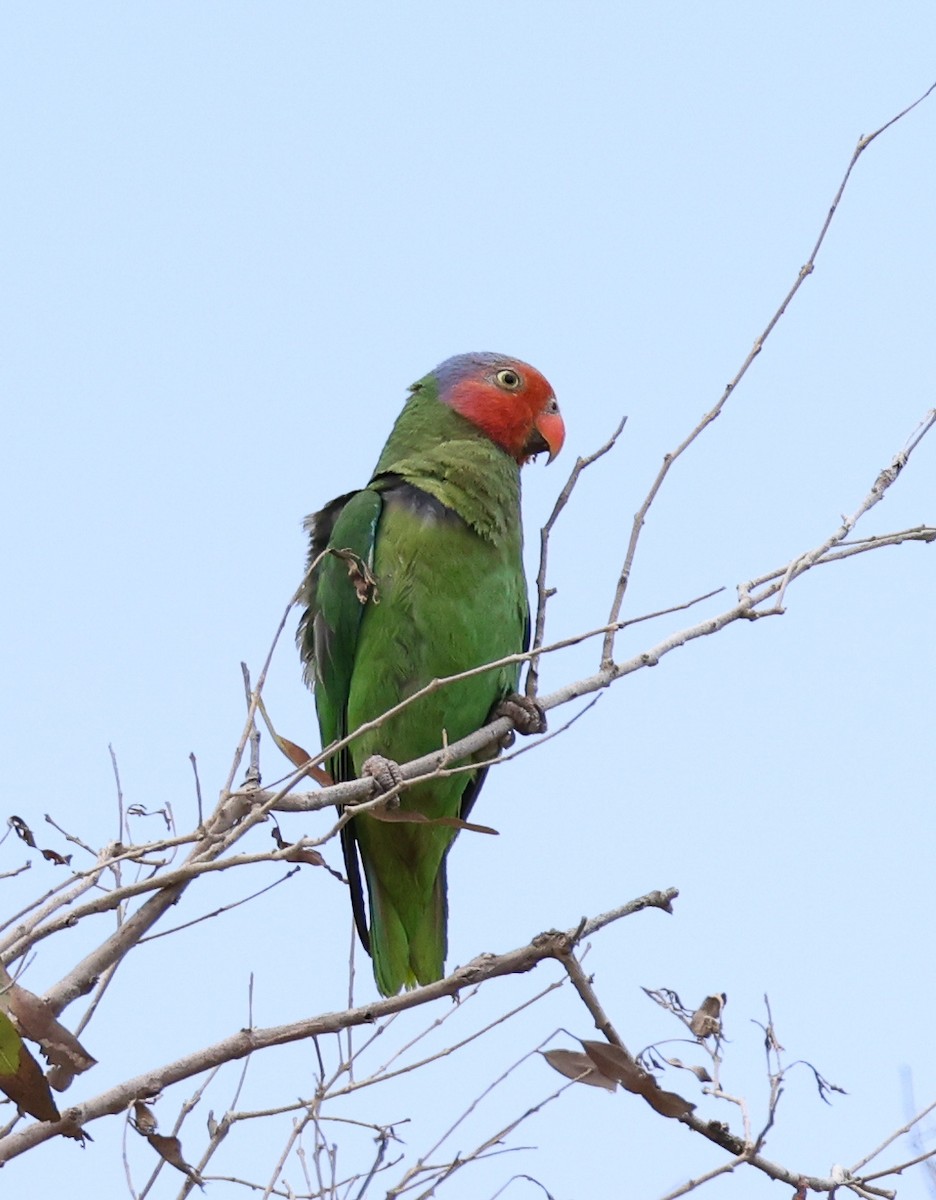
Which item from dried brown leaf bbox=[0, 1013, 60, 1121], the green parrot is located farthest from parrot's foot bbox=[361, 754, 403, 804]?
dried brown leaf bbox=[0, 1013, 60, 1121]

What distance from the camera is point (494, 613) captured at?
4.17 meters

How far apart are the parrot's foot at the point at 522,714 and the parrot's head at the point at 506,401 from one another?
1.12 m

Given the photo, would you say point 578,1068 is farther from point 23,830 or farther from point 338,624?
point 338,624

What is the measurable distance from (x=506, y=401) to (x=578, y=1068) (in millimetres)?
2681

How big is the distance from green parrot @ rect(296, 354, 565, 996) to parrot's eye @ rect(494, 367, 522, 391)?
111 millimetres

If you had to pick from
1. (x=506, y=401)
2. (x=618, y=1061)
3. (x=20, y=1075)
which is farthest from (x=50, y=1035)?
(x=506, y=401)

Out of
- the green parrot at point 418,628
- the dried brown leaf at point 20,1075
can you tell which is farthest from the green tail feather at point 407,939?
the dried brown leaf at point 20,1075

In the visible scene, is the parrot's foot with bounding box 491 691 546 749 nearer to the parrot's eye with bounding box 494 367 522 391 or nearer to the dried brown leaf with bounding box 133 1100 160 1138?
the parrot's eye with bounding box 494 367 522 391

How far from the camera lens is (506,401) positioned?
480 centimetres

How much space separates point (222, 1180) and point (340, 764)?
176 cm

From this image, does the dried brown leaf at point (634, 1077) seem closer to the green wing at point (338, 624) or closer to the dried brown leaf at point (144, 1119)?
the dried brown leaf at point (144, 1119)

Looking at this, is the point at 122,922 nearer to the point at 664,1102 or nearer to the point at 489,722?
the point at 664,1102

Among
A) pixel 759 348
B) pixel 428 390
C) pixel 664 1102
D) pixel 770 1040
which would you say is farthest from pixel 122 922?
pixel 428 390

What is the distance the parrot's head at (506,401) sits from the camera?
4.75m
